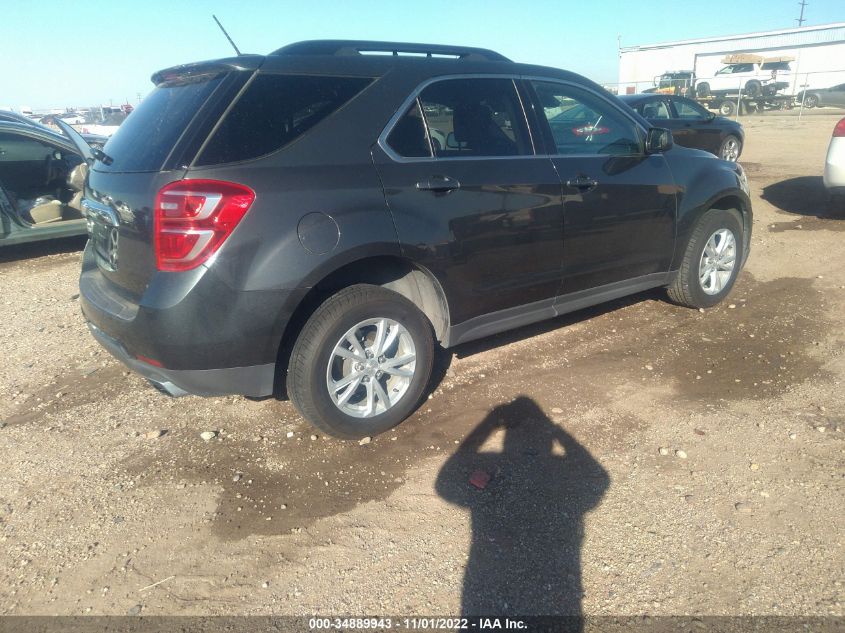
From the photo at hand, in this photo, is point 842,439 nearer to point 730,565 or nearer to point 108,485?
point 730,565

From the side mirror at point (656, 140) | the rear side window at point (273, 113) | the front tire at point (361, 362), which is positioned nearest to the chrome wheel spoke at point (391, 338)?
the front tire at point (361, 362)

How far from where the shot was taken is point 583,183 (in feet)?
12.7

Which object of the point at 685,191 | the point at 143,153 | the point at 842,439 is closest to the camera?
the point at 143,153

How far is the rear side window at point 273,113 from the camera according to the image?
2805mm

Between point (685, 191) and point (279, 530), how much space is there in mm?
3604

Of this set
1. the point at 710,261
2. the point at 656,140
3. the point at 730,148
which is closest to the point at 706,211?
the point at 710,261

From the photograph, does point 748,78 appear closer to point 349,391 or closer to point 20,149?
point 20,149

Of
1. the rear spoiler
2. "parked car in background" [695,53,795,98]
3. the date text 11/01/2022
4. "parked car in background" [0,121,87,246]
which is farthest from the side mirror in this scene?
"parked car in background" [695,53,795,98]

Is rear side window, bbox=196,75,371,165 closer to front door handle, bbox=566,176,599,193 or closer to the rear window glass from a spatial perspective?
the rear window glass

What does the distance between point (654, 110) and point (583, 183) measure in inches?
348

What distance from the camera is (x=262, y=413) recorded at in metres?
3.72

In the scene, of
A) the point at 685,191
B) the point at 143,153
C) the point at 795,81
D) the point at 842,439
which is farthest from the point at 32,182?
the point at 795,81

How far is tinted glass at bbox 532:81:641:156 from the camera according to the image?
392 cm

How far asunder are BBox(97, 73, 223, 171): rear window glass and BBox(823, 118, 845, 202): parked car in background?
7488 millimetres
